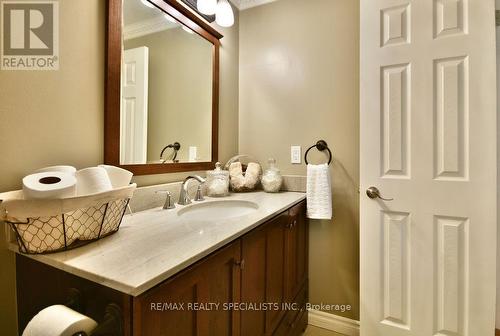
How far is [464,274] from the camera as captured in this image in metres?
1.14

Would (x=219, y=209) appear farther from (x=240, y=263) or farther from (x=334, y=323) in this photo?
(x=334, y=323)

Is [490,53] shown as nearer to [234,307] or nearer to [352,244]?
[352,244]

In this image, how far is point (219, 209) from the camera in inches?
A: 54.0

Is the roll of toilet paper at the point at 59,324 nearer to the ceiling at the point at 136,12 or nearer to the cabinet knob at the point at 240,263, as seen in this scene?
the cabinet knob at the point at 240,263

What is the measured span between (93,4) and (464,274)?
2.02m

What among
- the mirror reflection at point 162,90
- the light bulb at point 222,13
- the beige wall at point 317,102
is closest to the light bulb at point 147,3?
the mirror reflection at point 162,90

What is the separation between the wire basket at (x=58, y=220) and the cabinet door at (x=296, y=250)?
884 mm

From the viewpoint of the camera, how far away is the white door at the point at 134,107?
105cm

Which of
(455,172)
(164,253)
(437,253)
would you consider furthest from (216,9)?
(437,253)

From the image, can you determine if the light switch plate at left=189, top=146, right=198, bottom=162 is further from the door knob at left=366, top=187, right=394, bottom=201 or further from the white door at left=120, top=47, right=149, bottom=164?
the door knob at left=366, top=187, right=394, bottom=201

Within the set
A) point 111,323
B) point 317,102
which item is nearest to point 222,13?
point 317,102

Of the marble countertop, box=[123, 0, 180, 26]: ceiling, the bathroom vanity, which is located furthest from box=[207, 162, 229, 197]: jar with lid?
box=[123, 0, 180, 26]: ceiling
